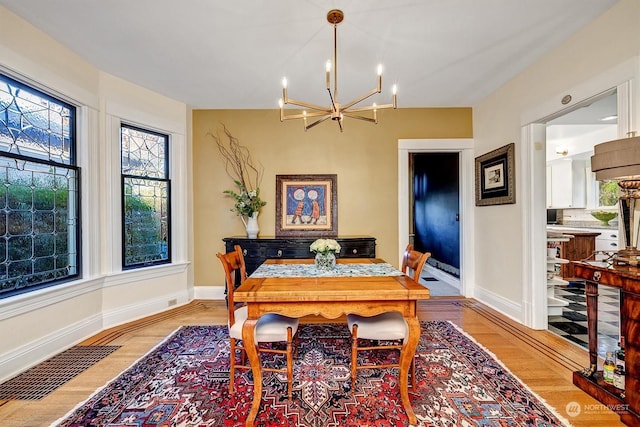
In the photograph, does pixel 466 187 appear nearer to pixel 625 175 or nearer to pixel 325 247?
pixel 625 175

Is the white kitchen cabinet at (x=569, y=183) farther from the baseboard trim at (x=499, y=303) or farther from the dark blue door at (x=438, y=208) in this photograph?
the baseboard trim at (x=499, y=303)

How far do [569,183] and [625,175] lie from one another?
5.31 m

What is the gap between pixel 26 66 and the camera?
223cm

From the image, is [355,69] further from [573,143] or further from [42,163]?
[573,143]

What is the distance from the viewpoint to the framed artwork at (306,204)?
392cm

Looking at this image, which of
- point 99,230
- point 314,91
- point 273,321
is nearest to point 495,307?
point 273,321

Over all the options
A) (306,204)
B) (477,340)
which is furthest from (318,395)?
(306,204)

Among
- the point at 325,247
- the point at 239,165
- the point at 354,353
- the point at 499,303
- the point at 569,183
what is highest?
the point at 239,165

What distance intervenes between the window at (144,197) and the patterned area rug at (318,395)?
1459 millimetres

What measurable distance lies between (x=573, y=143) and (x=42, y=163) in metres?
7.99

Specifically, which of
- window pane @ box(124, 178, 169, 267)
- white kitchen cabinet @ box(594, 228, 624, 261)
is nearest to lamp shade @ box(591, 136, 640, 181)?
window pane @ box(124, 178, 169, 267)

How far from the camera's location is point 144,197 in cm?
341

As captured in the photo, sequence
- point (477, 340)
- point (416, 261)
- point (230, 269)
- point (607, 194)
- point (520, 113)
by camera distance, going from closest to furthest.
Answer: point (230, 269) < point (416, 261) < point (477, 340) < point (520, 113) < point (607, 194)

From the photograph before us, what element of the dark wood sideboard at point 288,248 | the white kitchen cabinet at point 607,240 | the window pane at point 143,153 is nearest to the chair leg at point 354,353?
the dark wood sideboard at point 288,248
